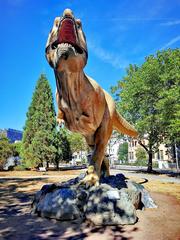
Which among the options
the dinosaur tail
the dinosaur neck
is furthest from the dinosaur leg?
the dinosaur neck

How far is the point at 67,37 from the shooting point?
3975mm

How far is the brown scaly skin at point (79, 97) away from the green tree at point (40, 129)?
22685mm

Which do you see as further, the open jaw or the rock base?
the rock base

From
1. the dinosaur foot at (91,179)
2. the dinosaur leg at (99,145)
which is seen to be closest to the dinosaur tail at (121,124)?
the dinosaur leg at (99,145)

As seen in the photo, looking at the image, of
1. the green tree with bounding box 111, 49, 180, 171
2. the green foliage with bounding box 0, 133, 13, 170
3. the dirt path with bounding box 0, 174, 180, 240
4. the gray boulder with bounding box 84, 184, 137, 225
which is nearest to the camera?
the dirt path with bounding box 0, 174, 180, 240

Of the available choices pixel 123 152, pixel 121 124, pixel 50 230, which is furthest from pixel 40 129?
pixel 123 152

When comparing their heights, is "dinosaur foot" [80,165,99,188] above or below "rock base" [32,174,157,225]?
above

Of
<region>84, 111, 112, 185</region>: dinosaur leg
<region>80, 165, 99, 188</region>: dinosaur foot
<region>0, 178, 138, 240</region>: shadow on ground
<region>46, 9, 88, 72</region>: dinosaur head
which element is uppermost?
<region>46, 9, 88, 72</region>: dinosaur head

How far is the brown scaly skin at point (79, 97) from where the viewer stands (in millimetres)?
4086

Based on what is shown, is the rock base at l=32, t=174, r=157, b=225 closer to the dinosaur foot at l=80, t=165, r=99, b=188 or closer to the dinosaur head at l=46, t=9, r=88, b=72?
the dinosaur foot at l=80, t=165, r=99, b=188

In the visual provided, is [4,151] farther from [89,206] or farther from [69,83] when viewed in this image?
[69,83]

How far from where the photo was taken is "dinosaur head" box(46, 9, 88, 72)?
13.0ft

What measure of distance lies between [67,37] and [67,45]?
142mm

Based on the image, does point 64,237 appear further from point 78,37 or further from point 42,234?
point 78,37
